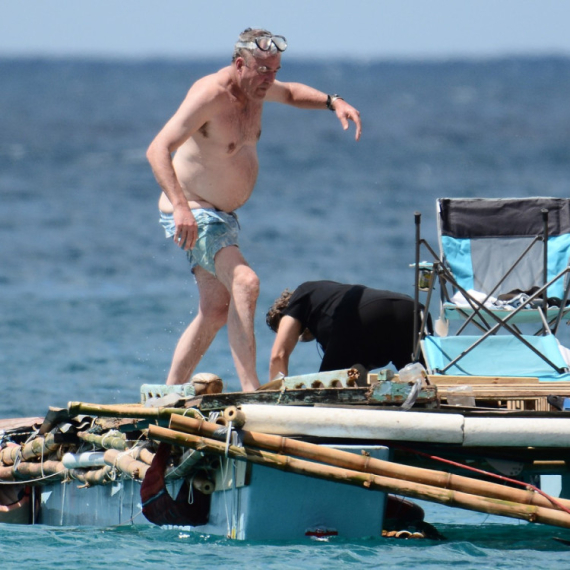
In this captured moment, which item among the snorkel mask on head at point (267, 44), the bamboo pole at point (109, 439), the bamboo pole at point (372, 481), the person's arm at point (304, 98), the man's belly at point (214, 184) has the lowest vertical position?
the bamboo pole at point (372, 481)

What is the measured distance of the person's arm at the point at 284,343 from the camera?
798cm

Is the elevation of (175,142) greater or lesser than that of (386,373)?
greater

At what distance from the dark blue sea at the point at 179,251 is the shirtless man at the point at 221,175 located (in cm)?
149

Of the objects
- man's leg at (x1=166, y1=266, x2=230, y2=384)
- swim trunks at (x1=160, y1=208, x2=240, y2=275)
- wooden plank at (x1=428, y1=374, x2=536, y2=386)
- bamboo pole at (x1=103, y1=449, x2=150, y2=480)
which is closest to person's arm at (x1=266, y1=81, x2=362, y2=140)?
A: swim trunks at (x1=160, y1=208, x2=240, y2=275)

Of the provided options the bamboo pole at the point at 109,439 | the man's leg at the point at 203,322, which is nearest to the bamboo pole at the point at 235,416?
the bamboo pole at the point at 109,439

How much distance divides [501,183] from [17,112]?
49.4 metres

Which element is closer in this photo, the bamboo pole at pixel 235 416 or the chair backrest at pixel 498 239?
the bamboo pole at pixel 235 416

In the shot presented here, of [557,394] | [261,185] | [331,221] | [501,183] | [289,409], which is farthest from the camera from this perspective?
[501,183]

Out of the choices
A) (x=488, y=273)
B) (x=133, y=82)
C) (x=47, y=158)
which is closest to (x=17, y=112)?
(x=47, y=158)

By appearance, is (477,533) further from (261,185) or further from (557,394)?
(261,185)

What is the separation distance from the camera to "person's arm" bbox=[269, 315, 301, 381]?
7977mm

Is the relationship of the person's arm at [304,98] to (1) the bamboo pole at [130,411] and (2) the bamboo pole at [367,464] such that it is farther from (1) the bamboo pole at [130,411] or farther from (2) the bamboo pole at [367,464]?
(2) the bamboo pole at [367,464]

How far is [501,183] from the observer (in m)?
46.6

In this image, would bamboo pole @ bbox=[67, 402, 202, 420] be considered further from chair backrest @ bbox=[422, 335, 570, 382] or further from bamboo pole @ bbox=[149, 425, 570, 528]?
chair backrest @ bbox=[422, 335, 570, 382]
